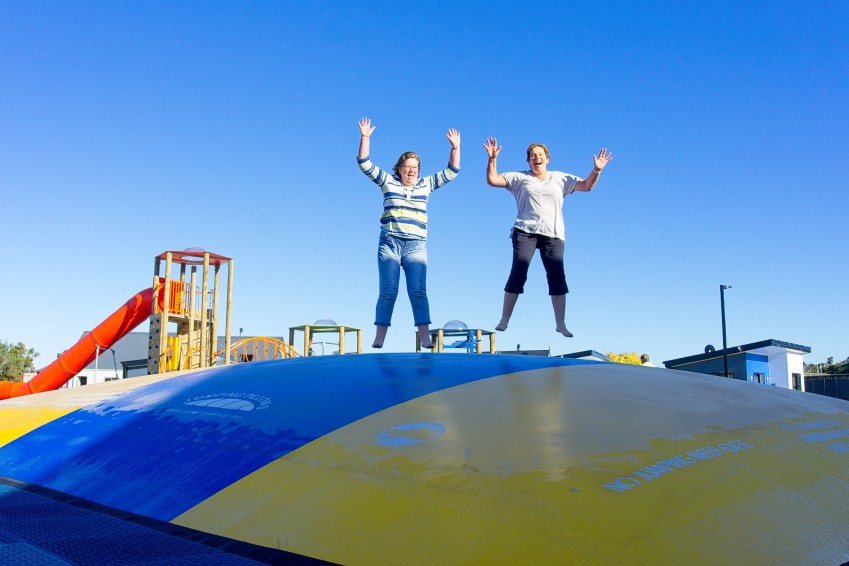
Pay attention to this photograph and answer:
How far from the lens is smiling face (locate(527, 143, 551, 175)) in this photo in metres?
4.12

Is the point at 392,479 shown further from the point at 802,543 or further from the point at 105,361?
the point at 105,361

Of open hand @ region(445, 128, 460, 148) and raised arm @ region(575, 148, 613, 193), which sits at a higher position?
open hand @ region(445, 128, 460, 148)

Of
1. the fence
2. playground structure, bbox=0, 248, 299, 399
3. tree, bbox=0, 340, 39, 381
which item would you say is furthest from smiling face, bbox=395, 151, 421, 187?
tree, bbox=0, 340, 39, 381

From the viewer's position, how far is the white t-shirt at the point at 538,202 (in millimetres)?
3998

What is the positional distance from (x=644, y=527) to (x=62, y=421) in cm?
247

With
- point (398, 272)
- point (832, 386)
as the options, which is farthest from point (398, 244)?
point (832, 386)

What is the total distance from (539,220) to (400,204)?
92 cm

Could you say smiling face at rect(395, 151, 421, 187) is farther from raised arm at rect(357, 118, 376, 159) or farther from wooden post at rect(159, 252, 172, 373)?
wooden post at rect(159, 252, 172, 373)

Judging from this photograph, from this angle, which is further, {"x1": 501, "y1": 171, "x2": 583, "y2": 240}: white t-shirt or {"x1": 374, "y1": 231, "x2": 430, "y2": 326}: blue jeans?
{"x1": 374, "y1": 231, "x2": 430, "y2": 326}: blue jeans

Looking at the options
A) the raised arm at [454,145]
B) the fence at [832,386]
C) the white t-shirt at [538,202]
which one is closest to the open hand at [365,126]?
the raised arm at [454,145]

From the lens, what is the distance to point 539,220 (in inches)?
157

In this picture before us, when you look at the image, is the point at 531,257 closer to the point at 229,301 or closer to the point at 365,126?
the point at 365,126

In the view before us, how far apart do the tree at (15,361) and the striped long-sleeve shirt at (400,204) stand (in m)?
36.7

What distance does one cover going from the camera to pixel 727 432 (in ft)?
5.99
